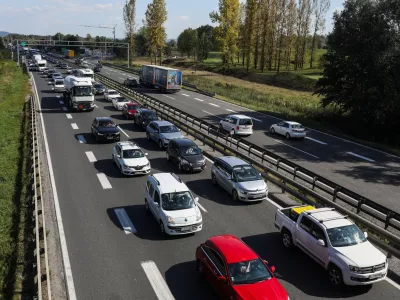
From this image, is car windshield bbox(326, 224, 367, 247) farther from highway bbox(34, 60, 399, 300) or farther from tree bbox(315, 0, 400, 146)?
tree bbox(315, 0, 400, 146)

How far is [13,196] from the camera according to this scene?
1834 centimetres

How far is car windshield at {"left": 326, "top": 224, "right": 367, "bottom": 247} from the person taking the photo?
40.0 ft

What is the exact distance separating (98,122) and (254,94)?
3726cm

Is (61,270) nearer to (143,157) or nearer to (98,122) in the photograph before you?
(143,157)

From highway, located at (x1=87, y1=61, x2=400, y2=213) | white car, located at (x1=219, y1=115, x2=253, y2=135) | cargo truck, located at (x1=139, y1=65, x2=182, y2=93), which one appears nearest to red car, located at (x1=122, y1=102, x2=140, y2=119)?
highway, located at (x1=87, y1=61, x2=400, y2=213)

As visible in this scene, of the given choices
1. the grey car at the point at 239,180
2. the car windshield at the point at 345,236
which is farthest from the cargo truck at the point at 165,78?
the car windshield at the point at 345,236

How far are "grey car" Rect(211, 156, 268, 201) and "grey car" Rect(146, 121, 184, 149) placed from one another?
7663mm

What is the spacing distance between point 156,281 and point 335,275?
5.53 m

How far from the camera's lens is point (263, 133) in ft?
114

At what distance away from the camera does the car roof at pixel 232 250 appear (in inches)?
429

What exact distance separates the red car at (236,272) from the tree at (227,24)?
246 ft

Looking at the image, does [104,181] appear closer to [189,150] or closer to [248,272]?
[189,150]

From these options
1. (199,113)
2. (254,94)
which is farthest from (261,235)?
(254,94)

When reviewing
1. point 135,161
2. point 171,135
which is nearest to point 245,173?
point 135,161
